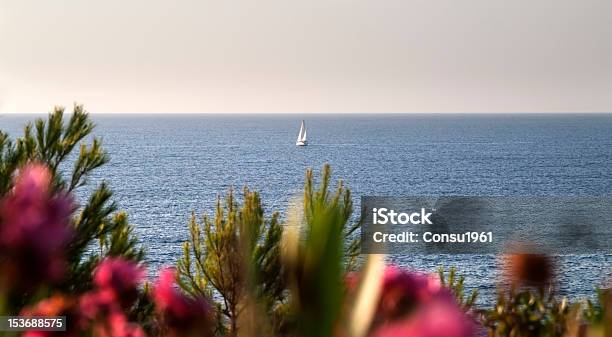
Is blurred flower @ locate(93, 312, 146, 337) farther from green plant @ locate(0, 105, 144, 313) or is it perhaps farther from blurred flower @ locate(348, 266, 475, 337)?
green plant @ locate(0, 105, 144, 313)

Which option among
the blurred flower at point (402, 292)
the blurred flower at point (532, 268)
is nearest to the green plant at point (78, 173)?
the blurred flower at point (532, 268)

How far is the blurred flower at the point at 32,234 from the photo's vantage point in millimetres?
888

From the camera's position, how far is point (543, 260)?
1.67m

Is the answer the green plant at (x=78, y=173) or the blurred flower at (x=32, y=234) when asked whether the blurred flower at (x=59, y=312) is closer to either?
the blurred flower at (x=32, y=234)

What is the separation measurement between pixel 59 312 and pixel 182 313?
0.83ft

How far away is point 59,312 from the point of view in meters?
1.30

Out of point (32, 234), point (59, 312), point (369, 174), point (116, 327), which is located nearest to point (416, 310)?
point (32, 234)

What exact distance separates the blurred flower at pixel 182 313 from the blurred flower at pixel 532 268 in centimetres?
72

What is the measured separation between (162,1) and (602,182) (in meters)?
60.9

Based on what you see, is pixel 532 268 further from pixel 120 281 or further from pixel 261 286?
pixel 120 281

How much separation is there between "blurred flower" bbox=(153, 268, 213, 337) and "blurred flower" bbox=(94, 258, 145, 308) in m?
0.08

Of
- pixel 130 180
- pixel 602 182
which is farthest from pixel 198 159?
pixel 602 182

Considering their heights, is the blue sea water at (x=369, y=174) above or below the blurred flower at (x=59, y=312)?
below

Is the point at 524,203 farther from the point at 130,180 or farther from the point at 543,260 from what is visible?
the point at 543,260
